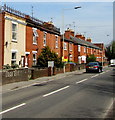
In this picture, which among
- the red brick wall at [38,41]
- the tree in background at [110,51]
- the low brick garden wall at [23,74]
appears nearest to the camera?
the low brick garden wall at [23,74]

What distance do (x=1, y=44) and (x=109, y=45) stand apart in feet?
310

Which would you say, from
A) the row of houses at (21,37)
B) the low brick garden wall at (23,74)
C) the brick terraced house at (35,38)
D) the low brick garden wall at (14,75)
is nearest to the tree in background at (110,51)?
the row of houses at (21,37)

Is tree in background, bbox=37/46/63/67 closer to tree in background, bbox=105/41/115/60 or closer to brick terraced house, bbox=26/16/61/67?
brick terraced house, bbox=26/16/61/67

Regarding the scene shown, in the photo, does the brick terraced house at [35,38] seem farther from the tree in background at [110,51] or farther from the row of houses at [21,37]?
the tree in background at [110,51]

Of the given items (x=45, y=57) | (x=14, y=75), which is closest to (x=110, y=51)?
(x=45, y=57)

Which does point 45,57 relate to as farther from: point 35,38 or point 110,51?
point 110,51

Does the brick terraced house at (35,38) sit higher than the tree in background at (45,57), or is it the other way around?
the brick terraced house at (35,38)

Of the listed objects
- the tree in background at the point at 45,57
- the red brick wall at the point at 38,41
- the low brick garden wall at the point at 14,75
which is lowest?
the low brick garden wall at the point at 14,75

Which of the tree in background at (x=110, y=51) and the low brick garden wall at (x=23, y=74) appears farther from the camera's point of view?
the tree in background at (x=110, y=51)

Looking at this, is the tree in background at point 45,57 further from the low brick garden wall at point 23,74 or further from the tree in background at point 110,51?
the tree in background at point 110,51

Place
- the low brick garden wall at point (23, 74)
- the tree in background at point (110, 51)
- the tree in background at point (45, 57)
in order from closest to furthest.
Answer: the low brick garden wall at point (23, 74) < the tree in background at point (45, 57) < the tree in background at point (110, 51)

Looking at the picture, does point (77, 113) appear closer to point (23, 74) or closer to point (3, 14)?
point (23, 74)

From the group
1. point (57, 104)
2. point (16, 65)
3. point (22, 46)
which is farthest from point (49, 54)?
point (57, 104)

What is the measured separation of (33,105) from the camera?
10.1m
